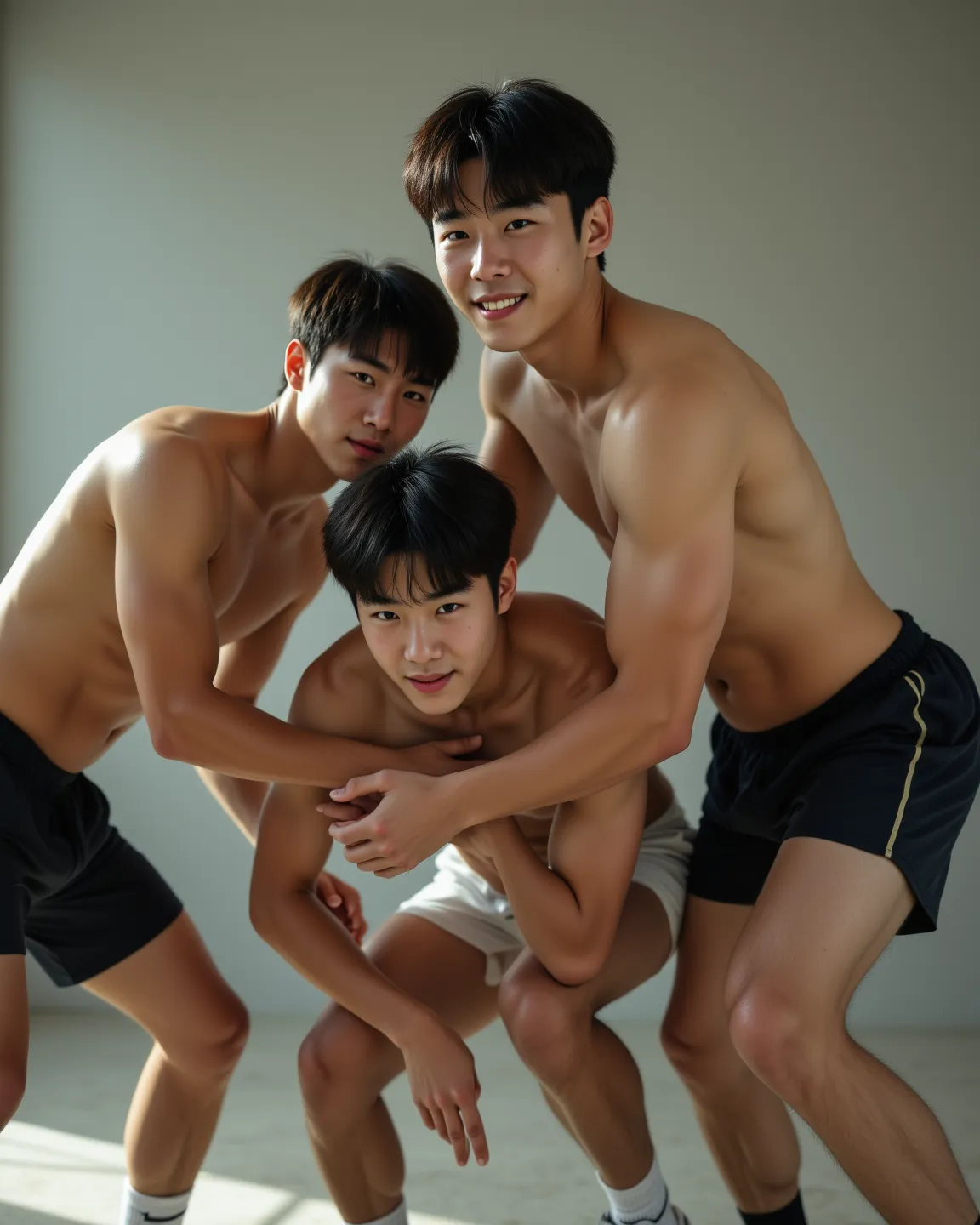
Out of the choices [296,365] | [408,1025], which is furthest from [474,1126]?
[296,365]

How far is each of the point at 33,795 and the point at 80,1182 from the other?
1181 mm

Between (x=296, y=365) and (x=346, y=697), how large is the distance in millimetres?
595

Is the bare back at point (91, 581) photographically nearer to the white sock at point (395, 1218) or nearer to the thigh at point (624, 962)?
the thigh at point (624, 962)

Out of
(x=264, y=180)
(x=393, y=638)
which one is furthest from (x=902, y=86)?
(x=393, y=638)

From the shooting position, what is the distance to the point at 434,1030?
1926mm

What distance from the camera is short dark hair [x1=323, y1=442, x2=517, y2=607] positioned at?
1902mm

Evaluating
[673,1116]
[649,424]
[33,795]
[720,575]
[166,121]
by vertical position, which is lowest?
[673,1116]

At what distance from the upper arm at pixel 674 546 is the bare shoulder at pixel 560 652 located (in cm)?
14

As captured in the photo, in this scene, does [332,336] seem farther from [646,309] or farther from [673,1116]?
[673,1116]

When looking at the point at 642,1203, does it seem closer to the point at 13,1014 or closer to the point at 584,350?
the point at 13,1014

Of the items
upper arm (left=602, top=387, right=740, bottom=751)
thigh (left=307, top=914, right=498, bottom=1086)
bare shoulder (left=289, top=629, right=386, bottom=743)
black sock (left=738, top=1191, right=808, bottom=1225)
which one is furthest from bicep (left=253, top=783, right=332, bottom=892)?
black sock (left=738, top=1191, right=808, bottom=1225)

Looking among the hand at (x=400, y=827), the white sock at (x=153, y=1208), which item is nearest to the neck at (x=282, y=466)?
the hand at (x=400, y=827)

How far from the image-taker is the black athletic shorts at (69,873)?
6.98 feet

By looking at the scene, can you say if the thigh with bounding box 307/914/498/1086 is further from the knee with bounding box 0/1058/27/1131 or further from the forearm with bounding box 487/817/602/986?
the knee with bounding box 0/1058/27/1131
